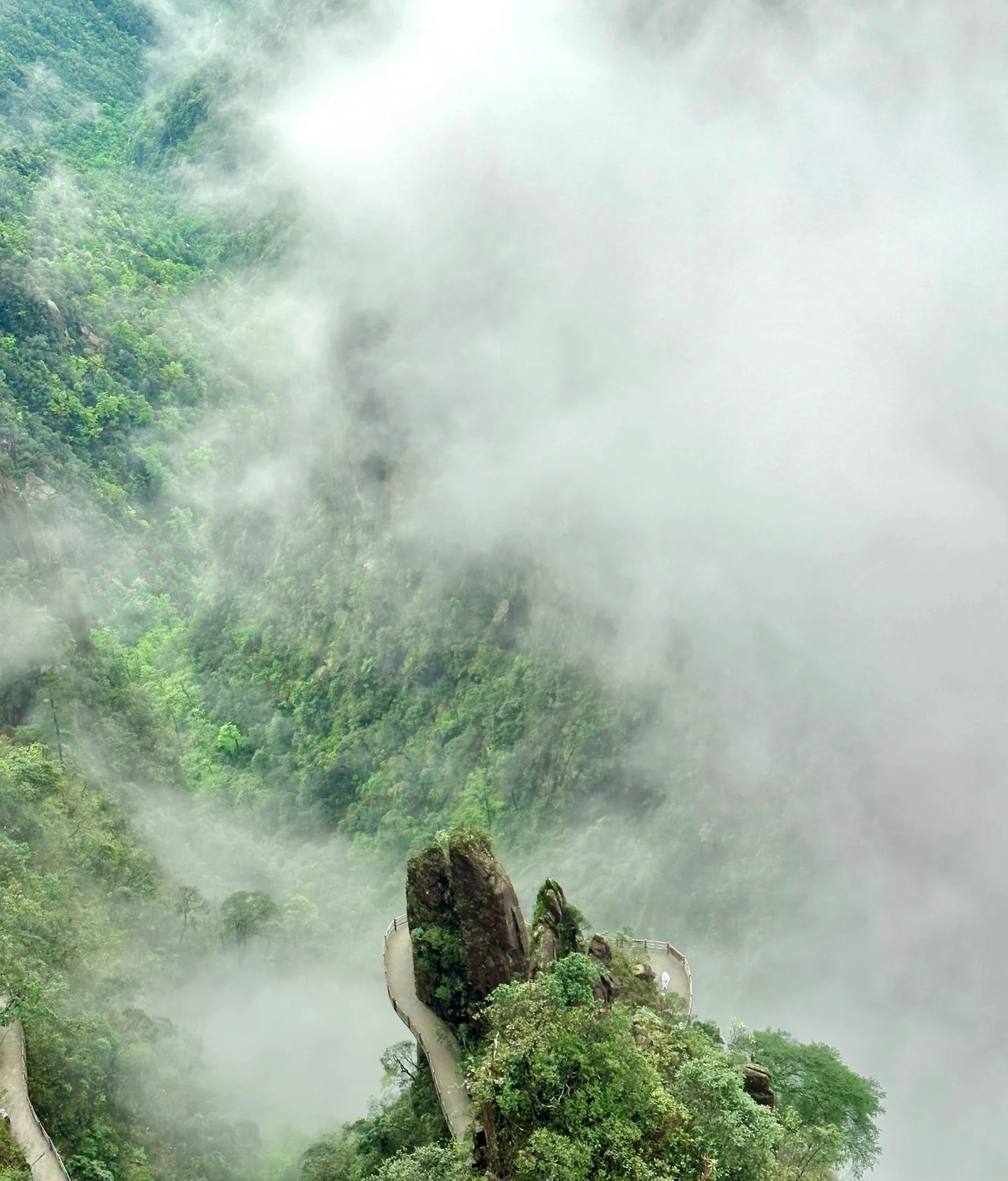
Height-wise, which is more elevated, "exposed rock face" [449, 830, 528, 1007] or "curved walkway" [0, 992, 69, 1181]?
"exposed rock face" [449, 830, 528, 1007]

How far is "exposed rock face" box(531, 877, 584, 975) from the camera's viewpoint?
5650cm

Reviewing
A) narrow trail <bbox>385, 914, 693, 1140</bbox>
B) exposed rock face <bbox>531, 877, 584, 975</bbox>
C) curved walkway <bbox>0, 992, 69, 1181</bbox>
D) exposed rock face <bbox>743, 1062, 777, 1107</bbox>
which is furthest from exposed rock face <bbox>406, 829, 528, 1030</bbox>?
curved walkway <bbox>0, 992, 69, 1181</bbox>

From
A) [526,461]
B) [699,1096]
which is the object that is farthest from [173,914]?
[526,461]

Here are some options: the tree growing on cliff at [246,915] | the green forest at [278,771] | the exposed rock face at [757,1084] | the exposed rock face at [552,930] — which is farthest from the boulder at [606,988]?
the tree growing on cliff at [246,915]

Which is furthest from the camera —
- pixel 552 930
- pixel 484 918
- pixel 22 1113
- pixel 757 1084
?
pixel 552 930

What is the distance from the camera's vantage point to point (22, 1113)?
171 ft

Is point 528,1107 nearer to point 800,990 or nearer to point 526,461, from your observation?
point 800,990

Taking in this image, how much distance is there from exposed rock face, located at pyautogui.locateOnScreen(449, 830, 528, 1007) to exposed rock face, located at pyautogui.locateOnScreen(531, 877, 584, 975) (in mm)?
671

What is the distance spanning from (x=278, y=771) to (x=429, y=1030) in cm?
10476

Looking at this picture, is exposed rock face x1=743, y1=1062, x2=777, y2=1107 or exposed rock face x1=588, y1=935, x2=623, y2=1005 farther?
exposed rock face x1=588, y1=935, x2=623, y2=1005

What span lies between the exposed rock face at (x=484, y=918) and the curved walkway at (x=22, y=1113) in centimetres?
1954

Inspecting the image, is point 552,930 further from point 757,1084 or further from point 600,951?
point 757,1084

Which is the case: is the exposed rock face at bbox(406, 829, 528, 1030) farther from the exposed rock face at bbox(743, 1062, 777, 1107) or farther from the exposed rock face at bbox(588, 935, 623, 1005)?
the exposed rock face at bbox(743, 1062, 777, 1107)

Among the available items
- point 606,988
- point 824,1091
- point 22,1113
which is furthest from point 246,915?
point 606,988
